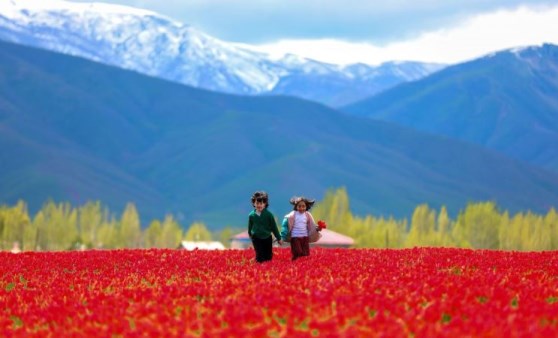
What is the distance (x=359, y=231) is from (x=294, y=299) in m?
123

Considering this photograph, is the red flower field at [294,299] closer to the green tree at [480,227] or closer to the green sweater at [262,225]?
the green sweater at [262,225]

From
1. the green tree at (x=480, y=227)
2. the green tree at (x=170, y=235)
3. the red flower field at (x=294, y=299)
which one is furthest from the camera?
the green tree at (x=170, y=235)

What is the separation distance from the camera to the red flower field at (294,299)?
13289 millimetres

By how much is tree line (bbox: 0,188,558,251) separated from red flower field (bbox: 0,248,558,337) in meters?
103

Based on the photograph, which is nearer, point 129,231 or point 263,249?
point 263,249

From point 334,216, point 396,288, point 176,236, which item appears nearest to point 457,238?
point 334,216

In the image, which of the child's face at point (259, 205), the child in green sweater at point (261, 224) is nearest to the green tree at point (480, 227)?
the child in green sweater at point (261, 224)

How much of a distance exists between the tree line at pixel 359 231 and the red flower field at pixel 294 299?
103 metres

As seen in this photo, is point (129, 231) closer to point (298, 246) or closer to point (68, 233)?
point (68, 233)

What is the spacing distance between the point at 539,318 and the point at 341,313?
282 cm

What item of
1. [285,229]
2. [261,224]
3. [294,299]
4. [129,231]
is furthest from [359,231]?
[294,299]

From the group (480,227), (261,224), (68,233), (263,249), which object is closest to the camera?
(261,224)

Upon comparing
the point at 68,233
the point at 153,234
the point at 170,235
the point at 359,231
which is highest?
the point at 153,234

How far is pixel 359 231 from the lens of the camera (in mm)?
137625
